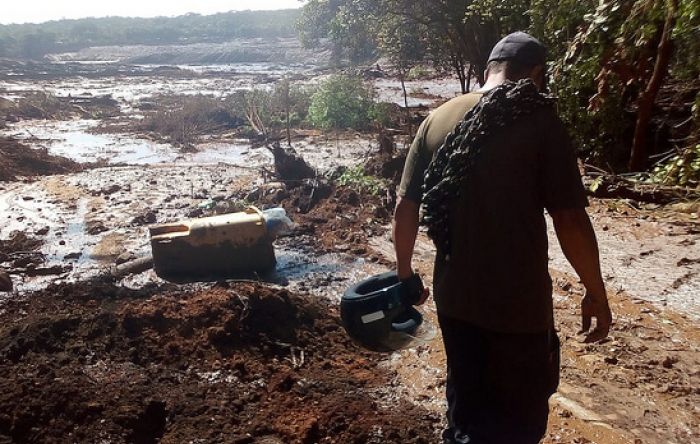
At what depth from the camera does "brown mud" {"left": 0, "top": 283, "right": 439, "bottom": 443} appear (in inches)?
132

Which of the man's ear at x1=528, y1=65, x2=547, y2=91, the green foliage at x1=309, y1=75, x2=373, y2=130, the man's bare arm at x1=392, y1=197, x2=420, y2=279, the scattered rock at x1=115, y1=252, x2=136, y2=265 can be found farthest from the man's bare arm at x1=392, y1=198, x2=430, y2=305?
the green foliage at x1=309, y1=75, x2=373, y2=130

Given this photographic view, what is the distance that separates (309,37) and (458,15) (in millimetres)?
22892

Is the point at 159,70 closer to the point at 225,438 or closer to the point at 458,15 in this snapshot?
the point at 458,15

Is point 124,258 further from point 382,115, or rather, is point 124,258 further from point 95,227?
point 382,115

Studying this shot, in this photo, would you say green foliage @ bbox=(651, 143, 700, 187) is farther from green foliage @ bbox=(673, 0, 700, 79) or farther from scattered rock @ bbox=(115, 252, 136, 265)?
scattered rock @ bbox=(115, 252, 136, 265)

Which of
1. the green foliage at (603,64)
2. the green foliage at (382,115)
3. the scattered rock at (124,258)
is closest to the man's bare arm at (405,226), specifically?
the green foliage at (603,64)

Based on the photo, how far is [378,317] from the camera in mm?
2639

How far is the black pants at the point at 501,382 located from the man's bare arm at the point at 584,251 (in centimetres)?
20

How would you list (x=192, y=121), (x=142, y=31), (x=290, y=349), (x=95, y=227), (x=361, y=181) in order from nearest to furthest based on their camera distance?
1. (x=290, y=349)
2. (x=95, y=227)
3. (x=361, y=181)
4. (x=192, y=121)
5. (x=142, y=31)

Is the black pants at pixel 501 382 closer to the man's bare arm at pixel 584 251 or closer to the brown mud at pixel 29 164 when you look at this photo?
the man's bare arm at pixel 584 251

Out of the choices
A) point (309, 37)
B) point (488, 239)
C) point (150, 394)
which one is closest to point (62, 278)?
point (150, 394)

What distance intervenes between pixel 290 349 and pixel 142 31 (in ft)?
207

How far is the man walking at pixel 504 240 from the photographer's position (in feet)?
6.67

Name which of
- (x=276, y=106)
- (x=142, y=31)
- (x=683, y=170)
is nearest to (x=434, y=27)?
(x=276, y=106)
